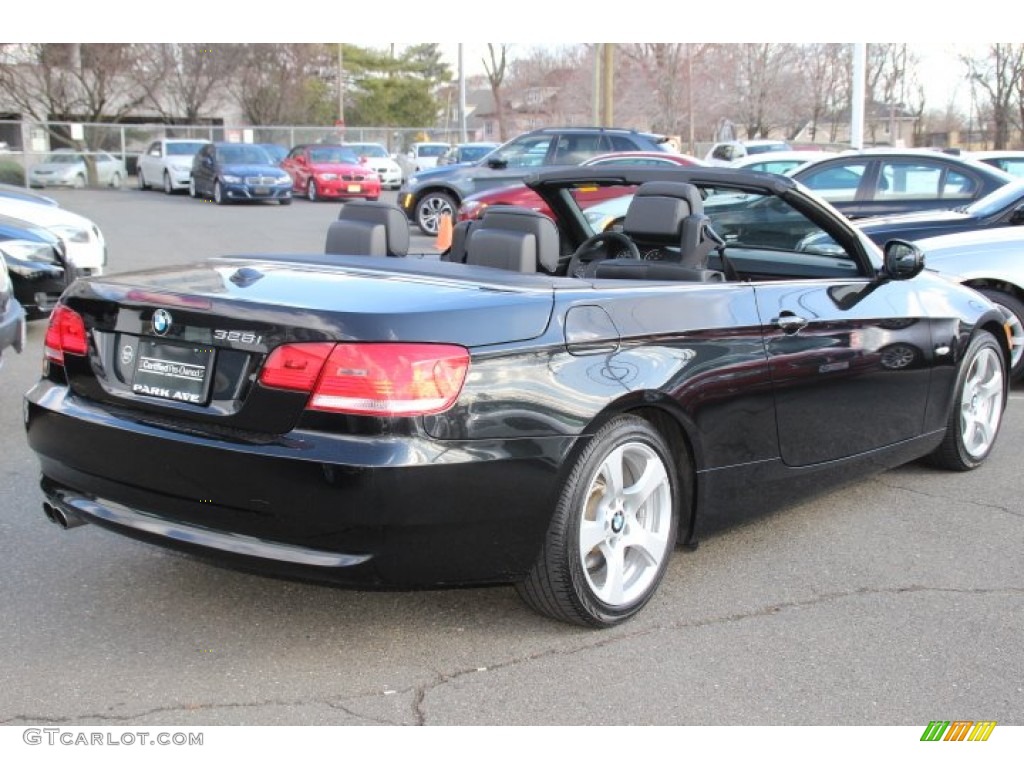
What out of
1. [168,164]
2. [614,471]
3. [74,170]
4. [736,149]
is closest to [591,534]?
[614,471]

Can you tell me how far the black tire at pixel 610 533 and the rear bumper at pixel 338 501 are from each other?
0.11 m

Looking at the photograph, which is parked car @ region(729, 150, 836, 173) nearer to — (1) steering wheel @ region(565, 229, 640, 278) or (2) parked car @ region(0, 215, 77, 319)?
(2) parked car @ region(0, 215, 77, 319)

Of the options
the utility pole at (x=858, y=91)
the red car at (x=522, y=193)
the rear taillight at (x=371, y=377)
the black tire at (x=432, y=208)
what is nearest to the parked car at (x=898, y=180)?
the red car at (x=522, y=193)

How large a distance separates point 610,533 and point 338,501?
1.01 meters

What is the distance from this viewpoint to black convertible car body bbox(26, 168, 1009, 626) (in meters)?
3.23

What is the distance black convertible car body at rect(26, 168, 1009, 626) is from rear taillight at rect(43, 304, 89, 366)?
1 cm

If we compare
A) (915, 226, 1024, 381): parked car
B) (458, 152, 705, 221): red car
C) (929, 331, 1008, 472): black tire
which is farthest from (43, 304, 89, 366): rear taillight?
(458, 152, 705, 221): red car

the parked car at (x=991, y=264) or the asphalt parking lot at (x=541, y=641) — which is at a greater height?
the parked car at (x=991, y=264)

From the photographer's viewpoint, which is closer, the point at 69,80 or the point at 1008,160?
the point at 1008,160

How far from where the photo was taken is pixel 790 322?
4371 mm

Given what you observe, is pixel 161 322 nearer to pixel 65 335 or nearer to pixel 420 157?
pixel 65 335

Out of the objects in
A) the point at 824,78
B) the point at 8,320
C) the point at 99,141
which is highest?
the point at 824,78

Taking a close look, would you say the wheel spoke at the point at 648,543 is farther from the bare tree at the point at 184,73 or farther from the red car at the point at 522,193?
the bare tree at the point at 184,73

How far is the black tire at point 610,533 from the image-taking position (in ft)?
11.6
